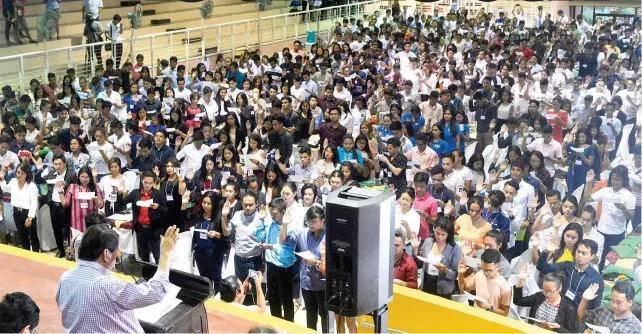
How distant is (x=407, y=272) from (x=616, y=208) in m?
2.72

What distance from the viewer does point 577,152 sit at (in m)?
10.7

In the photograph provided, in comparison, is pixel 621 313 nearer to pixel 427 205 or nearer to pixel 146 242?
pixel 427 205

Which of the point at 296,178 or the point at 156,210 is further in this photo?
the point at 296,178

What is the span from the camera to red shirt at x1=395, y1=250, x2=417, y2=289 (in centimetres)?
736

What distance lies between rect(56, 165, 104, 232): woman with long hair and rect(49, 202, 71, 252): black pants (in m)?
0.14

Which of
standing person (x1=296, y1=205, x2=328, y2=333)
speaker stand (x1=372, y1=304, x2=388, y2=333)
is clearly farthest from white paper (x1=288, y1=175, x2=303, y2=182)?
speaker stand (x1=372, y1=304, x2=388, y2=333)

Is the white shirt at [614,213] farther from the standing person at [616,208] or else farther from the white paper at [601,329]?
the white paper at [601,329]

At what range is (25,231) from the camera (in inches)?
381

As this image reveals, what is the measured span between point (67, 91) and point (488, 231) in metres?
9.47

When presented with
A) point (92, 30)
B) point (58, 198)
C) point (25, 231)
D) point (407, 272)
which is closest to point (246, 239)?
point (407, 272)

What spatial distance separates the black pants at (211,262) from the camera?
8.47 m

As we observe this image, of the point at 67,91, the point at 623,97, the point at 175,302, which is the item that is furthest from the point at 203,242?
the point at 623,97

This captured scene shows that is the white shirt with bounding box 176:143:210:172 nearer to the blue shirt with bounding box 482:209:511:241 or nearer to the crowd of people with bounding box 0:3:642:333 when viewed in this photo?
the crowd of people with bounding box 0:3:642:333

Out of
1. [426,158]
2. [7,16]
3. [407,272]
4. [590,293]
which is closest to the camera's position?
[590,293]
